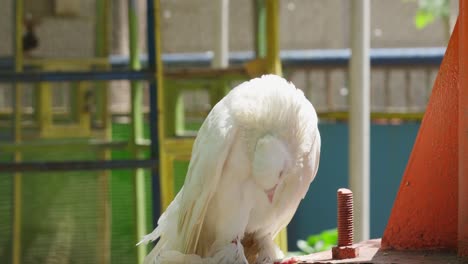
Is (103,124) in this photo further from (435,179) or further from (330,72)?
(435,179)

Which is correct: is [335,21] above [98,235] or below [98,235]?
above

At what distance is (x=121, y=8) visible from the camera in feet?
29.6

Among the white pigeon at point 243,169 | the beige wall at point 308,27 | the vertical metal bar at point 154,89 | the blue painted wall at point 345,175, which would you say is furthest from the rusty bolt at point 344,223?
the beige wall at point 308,27

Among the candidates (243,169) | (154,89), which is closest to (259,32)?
(154,89)

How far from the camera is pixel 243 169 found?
2.87m

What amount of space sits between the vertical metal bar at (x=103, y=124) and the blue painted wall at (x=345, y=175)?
1.94 meters

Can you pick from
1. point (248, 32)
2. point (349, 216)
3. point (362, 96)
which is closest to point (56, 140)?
point (362, 96)

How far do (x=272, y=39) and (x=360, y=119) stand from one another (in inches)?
29.9

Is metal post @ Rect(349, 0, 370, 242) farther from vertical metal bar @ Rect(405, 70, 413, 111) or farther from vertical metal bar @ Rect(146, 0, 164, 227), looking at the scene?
vertical metal bar @ Rect(405, 70, 413, 111)

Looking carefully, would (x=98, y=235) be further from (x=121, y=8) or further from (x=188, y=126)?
(x=121, y=8)

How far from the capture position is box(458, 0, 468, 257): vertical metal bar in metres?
2.18

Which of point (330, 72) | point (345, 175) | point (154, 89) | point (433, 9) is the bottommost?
point (345, 175)

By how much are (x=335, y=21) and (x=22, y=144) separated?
852 cm

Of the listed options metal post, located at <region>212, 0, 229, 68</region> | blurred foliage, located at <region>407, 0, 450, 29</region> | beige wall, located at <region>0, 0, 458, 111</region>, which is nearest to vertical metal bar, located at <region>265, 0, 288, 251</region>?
metal post, located at <region>212, 0, 229, 68</region>
